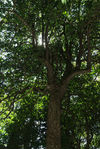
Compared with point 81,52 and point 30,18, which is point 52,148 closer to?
point 81,52

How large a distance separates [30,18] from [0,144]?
47.8 feet

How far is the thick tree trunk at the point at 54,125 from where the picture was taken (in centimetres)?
628

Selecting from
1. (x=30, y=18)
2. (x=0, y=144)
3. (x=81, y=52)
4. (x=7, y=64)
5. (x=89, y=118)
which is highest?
(x=30, y=18)

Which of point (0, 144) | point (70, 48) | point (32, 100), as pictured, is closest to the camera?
point (70, 48)

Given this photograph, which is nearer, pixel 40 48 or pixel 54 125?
pixel 54 125

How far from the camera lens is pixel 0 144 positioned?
16.2 meters

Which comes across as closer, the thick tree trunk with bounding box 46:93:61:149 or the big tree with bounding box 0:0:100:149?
the thick tree trunk with bounding box 46:93:61:149

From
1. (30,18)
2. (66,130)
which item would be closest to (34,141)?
(66,130)

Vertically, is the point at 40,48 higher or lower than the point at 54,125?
higher

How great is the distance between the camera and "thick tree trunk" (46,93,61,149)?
6.28 meters

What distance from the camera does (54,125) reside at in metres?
6.71

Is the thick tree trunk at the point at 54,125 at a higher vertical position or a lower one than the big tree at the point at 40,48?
lower

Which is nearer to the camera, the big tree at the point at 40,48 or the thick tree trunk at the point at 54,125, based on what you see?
the thick tree trunk at the point at 54,125

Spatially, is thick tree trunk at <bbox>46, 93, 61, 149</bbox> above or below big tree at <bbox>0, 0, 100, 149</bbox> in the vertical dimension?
below
